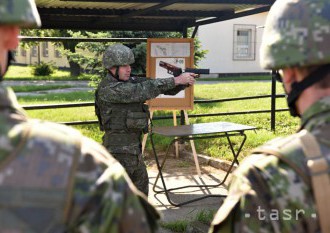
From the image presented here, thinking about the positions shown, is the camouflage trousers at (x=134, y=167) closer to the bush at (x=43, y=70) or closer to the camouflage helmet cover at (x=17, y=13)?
the camouflage helmet cover at (x=17, y=13)

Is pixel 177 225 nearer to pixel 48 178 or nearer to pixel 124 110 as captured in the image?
pixel 124 110

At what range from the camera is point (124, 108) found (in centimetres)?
467

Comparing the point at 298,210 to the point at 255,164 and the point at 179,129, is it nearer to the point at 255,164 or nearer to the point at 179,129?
the point at 255,164

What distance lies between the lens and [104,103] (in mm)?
4711

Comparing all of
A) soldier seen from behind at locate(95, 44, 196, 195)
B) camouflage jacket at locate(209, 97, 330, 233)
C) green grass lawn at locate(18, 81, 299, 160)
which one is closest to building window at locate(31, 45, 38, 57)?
green grass lawn at locate(18, 81, 299, 160)

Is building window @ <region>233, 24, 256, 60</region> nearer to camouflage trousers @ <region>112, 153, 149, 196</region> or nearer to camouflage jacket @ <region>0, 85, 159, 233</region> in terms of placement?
camouflage trousers @ <region>112, 153, 149, 196</region>

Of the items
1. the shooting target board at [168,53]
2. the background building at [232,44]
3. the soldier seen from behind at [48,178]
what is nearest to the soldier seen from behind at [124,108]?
the shooting target board at [168,53]

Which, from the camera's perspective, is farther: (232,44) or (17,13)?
(232,44)

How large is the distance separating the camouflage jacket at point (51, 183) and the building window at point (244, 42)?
25.3 meters

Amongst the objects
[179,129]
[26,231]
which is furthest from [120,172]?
[179,129]

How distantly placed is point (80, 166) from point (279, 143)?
601 millimetres

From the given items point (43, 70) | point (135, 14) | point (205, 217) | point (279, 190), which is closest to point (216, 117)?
point (135, 14)

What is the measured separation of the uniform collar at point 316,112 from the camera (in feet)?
5.04

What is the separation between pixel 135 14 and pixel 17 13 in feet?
16.1
